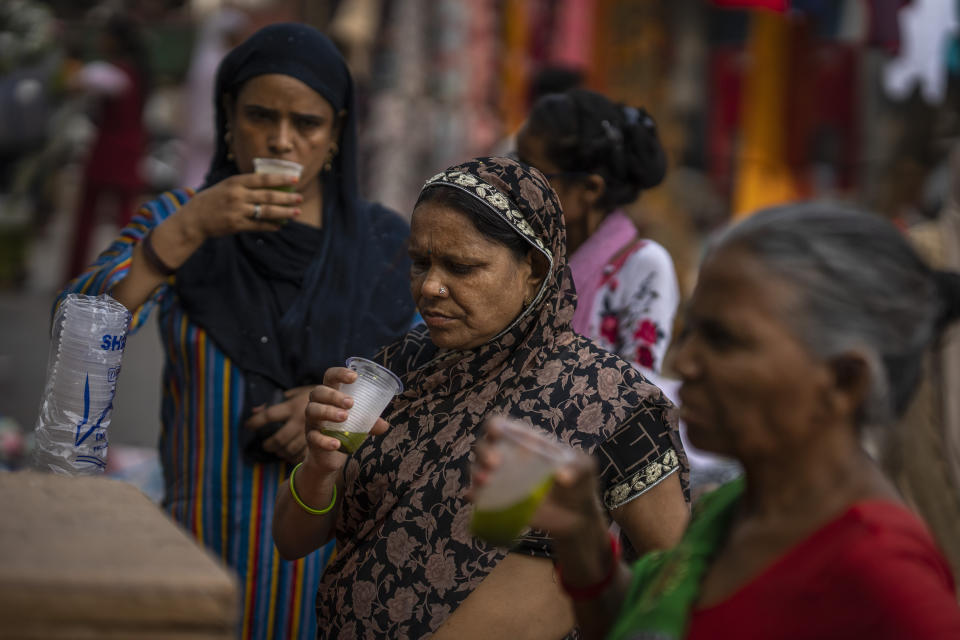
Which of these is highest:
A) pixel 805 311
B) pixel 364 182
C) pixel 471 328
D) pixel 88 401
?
pixel 805 311

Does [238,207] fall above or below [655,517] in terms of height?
above

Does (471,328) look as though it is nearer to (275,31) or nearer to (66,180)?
(275,31)

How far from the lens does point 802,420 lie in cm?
149

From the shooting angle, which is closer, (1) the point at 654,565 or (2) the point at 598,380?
(1) the point at 654,565

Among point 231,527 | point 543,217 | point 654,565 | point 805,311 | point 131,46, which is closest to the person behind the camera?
point 805,311

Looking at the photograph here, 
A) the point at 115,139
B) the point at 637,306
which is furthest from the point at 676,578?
the point at 115,139

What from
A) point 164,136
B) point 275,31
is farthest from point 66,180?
point 275,31

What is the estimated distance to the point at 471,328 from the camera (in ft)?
7.72

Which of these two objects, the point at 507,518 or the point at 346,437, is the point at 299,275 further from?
the point at 507,518

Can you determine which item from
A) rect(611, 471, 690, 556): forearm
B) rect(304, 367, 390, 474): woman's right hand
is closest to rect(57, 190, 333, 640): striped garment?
rect(304, 367, 390, 474): woman's right hand

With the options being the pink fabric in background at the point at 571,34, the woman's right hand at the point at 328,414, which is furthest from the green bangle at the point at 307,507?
the pink fabric in background at the point at 571,34

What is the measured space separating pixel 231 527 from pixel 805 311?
6.12 feet

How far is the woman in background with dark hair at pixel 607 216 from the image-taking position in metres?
3.54

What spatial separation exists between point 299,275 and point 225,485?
22.3 inches
